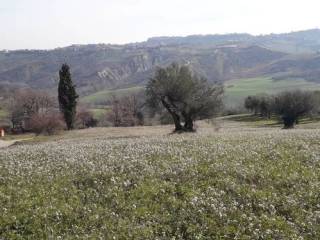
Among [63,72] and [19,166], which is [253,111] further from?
[19,166]

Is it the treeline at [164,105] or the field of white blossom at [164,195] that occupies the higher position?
the treeline at [164,105]

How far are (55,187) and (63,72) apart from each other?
82.1 m

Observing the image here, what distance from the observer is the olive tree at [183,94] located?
61.9 metres

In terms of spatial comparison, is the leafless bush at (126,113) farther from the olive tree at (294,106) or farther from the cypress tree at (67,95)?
the olive tree at (294,106)

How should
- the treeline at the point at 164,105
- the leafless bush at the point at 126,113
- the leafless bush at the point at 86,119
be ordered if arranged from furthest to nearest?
the leafless bush at the point at 86,119, the leafless bush at the point at 126,113, the treeline at the point at 164,105

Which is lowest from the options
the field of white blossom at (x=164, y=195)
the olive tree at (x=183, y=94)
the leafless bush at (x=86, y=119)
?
the field of white blossom at (x=164, y=195)

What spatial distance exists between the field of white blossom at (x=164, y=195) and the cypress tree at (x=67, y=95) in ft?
250

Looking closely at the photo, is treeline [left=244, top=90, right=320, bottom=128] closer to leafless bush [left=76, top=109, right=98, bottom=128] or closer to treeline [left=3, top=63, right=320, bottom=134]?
treeline [left=3, top=63, right=320, bottom=134]

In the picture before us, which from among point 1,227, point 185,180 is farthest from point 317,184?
point 1,227

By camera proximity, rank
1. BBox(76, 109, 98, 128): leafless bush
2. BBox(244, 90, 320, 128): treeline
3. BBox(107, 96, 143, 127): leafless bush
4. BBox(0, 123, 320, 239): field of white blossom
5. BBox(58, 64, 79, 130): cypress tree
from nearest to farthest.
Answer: BBox(0, 123, 320, 239): field of white blossom → BBox(244, 90, 320, 128): treeline → BBox(58, 64, 79, 130): cypress tree → BBox(107, 96, 143, 127): leafless bush → BBox(76, 109, 98, 128): leafless bush

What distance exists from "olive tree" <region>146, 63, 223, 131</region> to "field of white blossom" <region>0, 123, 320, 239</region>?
123 ft

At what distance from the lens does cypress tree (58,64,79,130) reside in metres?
99.2

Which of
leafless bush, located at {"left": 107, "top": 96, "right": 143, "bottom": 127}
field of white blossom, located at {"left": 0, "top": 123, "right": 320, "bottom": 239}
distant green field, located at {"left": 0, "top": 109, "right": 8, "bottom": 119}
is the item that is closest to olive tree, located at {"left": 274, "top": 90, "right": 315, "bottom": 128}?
leafless bush, located at {"left": 107, "top": 96, "right": 143, "bottom": 127}

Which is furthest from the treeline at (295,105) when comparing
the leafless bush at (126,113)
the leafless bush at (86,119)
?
the leafless bush at (86,119)
